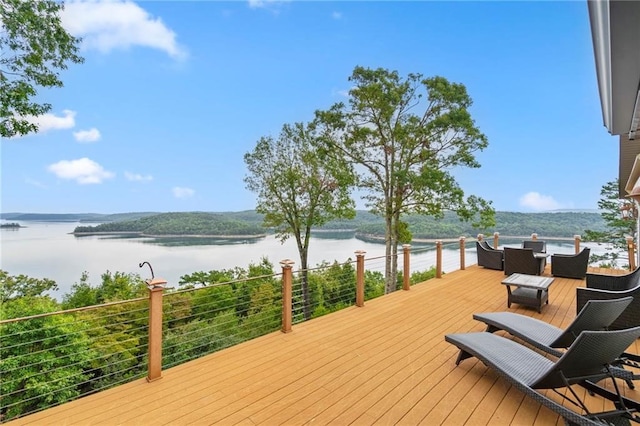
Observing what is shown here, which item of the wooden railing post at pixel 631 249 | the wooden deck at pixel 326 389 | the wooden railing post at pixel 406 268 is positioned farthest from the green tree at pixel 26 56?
the wooden railing post at pixel 631 249

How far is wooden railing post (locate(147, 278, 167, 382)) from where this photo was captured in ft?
9.61

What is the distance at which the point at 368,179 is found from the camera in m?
15.3

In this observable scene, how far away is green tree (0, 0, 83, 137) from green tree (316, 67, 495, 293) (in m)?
10.1

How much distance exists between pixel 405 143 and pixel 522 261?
8.37 metres

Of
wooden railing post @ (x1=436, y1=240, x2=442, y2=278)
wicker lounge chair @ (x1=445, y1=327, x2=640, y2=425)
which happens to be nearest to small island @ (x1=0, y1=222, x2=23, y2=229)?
wooden railing post @ (x1=436, y1=240, x2=442, y2=278)

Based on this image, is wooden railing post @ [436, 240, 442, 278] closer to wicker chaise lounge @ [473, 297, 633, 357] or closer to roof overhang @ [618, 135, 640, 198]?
roof overhang @ [618, 135, 640, 198]

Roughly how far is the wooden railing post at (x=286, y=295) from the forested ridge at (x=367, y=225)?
Result: 848 cm

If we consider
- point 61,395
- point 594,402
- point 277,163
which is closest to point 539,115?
point 277,163

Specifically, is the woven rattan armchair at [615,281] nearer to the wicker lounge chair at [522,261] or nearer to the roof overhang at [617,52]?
the wicker lounge chair at [522,261]

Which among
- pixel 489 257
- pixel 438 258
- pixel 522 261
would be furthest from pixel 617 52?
pixel 489 257

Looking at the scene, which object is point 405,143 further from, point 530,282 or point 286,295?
point 286,295

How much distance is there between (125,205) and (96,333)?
1791 cm

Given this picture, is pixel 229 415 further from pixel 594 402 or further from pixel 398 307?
pixel 398 307

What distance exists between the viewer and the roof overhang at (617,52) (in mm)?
1102
